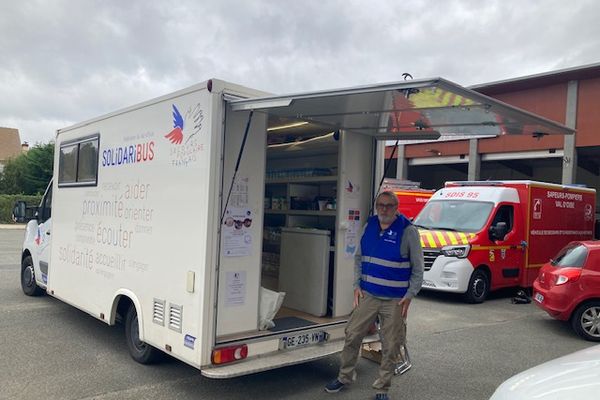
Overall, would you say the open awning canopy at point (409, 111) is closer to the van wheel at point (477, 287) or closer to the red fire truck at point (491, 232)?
the red fire truck at point (491, 232)

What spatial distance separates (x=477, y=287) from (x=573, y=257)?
101 inches

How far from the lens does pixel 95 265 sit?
5.66 m

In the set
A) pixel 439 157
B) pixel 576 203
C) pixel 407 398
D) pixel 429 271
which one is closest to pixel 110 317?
pixel 407 398

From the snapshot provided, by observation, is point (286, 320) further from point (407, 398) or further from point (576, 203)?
point (576, 203)

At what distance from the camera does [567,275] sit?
7.27 metres

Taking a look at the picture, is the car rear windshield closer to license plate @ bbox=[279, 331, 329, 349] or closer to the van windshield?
the van windshield

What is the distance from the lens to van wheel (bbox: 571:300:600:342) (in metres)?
7.16

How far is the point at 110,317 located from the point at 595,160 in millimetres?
23385

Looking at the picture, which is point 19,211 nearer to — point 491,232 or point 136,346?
point 136,346

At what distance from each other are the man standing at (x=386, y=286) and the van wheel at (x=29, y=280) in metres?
5.85

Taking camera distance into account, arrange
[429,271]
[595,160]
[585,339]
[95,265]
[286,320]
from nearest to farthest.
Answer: [286,320] → [95,265] → [585,339] → [429,271] → [595,160]

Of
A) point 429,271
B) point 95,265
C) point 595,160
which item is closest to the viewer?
point 95,265

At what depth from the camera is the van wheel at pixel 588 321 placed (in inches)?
282

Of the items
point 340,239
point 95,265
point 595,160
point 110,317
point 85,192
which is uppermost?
point 595,160
